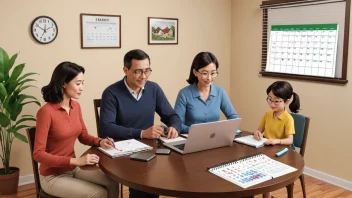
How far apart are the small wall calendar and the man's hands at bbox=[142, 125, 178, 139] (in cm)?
188

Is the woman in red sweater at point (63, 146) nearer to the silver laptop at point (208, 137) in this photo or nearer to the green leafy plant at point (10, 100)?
the silver laptop at point (208, 137)

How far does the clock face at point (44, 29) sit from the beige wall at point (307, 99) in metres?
2.15

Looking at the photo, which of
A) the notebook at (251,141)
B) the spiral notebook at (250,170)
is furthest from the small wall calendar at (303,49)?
the spiral notebook at (250,170)

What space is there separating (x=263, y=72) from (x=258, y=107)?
42cm

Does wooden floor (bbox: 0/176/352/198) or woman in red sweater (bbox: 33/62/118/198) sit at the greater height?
woman in red sweater (bbox: 33/62/118/198)

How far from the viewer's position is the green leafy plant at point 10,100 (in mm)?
2906

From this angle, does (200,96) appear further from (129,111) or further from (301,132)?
(301,132)

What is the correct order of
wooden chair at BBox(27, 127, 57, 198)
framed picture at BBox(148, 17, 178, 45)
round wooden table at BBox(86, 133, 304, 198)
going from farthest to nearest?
framed picture at BBox(148, 17, 178, 45)
wooden chair at BBox(27, 127, 57, 198)
round wooden table at BBox(86, 133, 304, 198)

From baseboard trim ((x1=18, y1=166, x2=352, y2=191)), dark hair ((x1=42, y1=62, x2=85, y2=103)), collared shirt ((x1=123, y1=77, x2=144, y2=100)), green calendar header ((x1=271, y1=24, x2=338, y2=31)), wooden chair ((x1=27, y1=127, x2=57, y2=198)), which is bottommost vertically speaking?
baseboard trim ((x1=18, y1=166, x2=352, y2=191))

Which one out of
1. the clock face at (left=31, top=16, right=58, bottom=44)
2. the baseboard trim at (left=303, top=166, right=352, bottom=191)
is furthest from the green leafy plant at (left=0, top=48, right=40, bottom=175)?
the baseboard trim at (left=303, top=166, right=352, bottom=191)

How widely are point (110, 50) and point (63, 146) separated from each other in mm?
1746

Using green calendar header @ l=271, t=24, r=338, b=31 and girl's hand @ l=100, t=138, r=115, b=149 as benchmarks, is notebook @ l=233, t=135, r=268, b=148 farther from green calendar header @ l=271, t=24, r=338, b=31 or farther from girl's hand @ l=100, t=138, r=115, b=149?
green calendar header @ l=271, t=24, r=338, b=31

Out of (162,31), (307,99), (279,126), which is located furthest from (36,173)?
(307,99)

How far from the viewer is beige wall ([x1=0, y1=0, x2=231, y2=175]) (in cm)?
320
